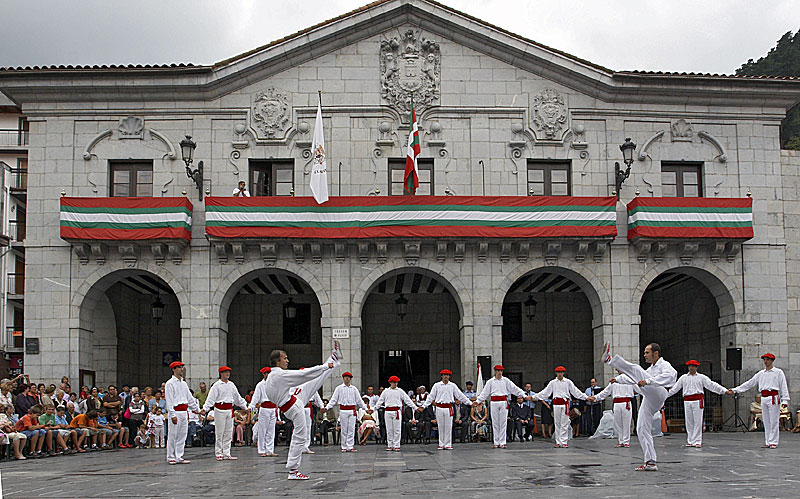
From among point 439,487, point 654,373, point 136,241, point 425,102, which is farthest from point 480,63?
point 439,487

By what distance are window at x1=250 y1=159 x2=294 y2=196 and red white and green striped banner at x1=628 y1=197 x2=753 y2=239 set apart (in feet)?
32.8

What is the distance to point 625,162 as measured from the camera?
24.1m

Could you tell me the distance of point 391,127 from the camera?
82.6 ft

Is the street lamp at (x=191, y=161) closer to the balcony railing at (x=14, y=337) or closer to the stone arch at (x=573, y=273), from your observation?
the stone arch at (x=573, y=273)

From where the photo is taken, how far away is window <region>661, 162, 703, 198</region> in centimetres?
2564

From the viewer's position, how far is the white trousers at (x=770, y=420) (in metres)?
17.6

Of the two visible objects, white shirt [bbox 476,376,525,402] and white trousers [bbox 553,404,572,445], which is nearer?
white trousers [bbox 553,404,572,445]

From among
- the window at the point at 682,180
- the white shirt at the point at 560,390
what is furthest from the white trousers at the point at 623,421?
the window at the point at 682,180

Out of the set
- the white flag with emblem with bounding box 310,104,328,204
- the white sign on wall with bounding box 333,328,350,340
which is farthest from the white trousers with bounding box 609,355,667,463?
the white sign on wall with bounding box 333,328,350,340

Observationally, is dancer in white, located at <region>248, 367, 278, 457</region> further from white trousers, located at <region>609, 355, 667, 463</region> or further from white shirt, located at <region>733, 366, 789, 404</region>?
white shirt, located at <region>733, 366, 789, 404</region>

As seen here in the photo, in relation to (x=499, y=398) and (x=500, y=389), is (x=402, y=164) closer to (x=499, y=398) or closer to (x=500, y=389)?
(x=500, y=389)

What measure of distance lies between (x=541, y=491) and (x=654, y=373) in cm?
415

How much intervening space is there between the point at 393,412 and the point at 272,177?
8651 millimetres

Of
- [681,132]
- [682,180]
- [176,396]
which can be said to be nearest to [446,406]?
[176,396]
